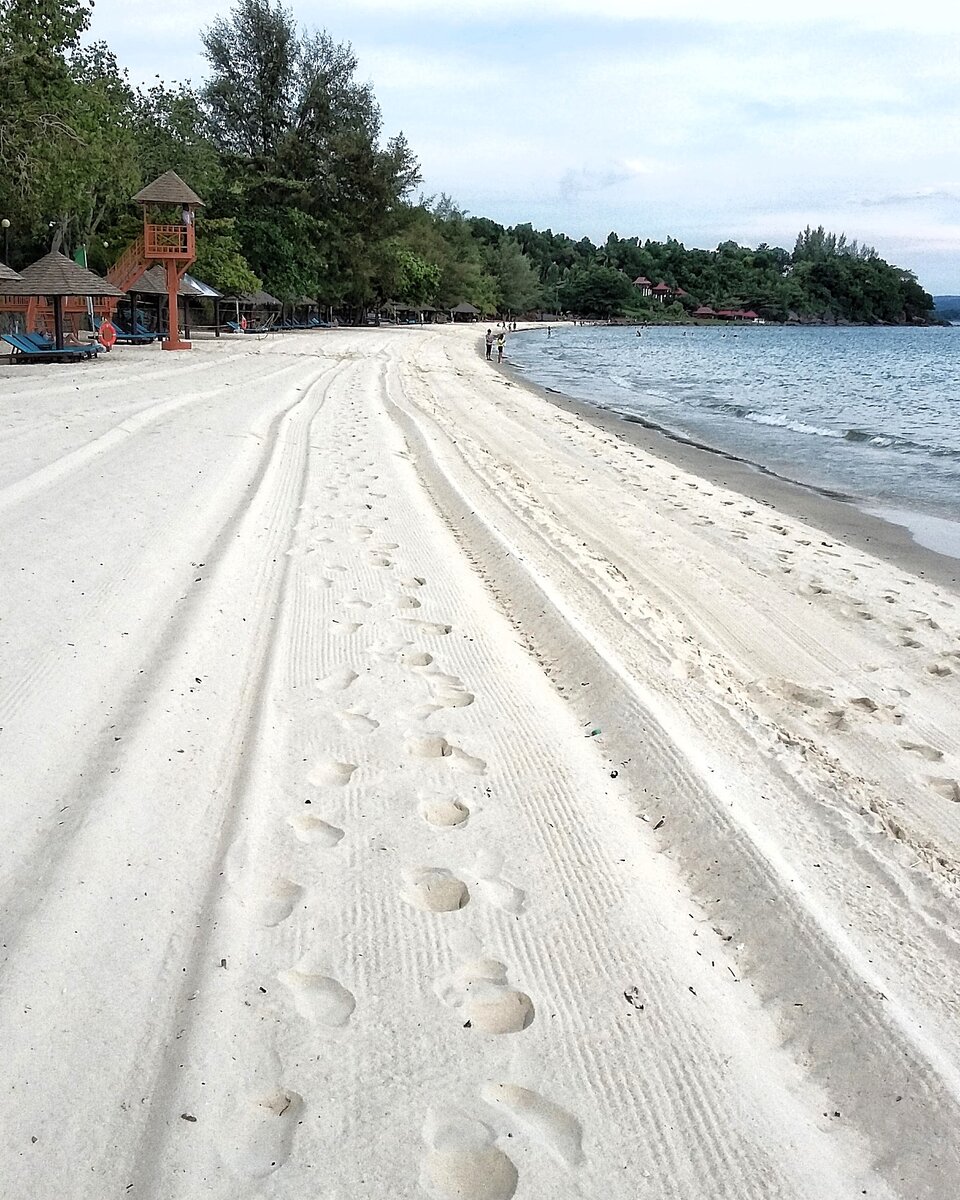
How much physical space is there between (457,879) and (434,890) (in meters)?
0.09

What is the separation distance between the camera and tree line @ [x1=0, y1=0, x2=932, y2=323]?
20172 mm

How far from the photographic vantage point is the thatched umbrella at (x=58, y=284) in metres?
21.3

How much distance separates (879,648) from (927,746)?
4.71 ft

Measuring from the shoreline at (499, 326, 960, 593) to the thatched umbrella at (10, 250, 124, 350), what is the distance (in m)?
12.2

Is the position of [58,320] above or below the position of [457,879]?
above

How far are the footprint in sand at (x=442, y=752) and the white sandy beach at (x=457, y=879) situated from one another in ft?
0.05

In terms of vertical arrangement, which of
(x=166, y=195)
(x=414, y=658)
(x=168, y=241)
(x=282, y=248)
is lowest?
(x=414, y=658)

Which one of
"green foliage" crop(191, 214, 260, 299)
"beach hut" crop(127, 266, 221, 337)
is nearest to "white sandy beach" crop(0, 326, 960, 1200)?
"beach hut" crop(127, 266, 221, 337)

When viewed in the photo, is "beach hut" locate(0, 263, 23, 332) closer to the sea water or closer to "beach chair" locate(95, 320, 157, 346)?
"beach chair" locate(95, 320, 157, 346)

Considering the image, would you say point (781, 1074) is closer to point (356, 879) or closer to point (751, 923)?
point (751, 923)

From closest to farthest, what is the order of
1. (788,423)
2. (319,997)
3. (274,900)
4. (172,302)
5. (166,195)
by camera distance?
(319,997) < (274,900) < (788,423) < (166,195) < (172,302)

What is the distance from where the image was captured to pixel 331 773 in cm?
331

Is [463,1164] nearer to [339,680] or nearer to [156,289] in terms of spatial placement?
[339,680]

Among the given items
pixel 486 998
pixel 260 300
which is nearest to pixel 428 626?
pixel 486 998
